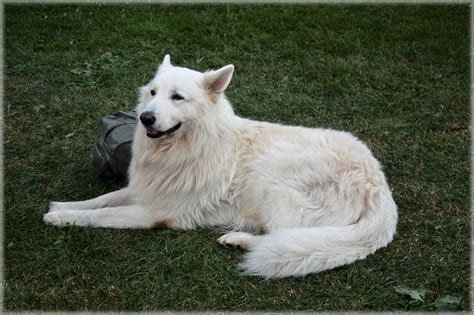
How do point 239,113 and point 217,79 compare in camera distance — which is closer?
point 217,79

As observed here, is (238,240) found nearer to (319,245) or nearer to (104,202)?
(319,245)

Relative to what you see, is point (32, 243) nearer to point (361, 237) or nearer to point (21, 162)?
point (21, 162)

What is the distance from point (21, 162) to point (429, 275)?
3832 mm

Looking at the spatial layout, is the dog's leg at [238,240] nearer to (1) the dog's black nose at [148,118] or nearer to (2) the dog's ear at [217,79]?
(1) the dog's black nose at [148,118]

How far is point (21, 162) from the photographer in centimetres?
512

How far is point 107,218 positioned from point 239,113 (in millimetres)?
2548

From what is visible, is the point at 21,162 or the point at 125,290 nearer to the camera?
the point at 125,290

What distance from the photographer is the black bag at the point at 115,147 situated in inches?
186

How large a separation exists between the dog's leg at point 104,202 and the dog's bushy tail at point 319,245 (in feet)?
4.11

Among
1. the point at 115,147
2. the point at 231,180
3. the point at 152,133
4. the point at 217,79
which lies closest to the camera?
the point at 152,133

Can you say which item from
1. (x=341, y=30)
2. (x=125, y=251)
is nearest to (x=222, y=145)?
(x=125, y=251)

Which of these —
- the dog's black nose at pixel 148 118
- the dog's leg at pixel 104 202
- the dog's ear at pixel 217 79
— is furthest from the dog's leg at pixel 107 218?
the dog's ear at pixel 217 79

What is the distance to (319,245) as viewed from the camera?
12.2 ft

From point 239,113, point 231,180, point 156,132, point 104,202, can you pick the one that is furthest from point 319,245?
point 239,113
